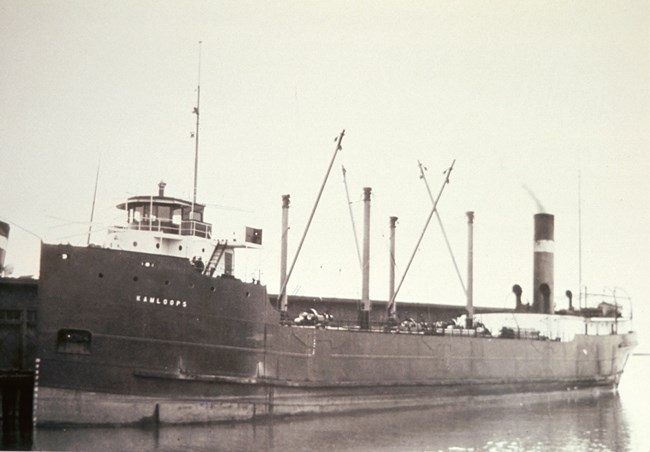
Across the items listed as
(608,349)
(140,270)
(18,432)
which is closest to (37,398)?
(18,432)

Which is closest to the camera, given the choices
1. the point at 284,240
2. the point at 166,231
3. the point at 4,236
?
the point at 4,236

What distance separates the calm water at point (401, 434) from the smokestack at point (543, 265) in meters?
5.48

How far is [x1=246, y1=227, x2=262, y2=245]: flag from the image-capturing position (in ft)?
54.1

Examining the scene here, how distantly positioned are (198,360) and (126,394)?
4.81ft

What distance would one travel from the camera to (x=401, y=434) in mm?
14461

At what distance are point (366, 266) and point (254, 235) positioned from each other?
381 centimetres

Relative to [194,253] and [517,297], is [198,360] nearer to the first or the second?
[194,253]

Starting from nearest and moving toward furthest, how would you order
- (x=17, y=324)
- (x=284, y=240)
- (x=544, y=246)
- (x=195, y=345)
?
1. (x=195, y=345)
2. (x=17, y=324)
3. (x=284, y=240)
4. (x=544, y=246)

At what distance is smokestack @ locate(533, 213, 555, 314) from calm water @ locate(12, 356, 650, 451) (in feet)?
18.0

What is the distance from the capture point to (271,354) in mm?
15633

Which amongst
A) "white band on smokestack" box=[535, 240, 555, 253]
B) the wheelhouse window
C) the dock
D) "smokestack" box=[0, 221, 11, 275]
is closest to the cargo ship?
the wheelhouse window

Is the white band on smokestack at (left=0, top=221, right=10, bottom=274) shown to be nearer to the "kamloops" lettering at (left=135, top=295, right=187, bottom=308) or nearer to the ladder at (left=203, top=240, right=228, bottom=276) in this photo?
the "kamloops" lettering at (left=135, top=295, right=187, bottom=308)

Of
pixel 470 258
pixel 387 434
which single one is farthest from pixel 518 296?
pixel 387 434

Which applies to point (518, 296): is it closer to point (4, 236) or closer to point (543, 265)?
point (543, 265)
